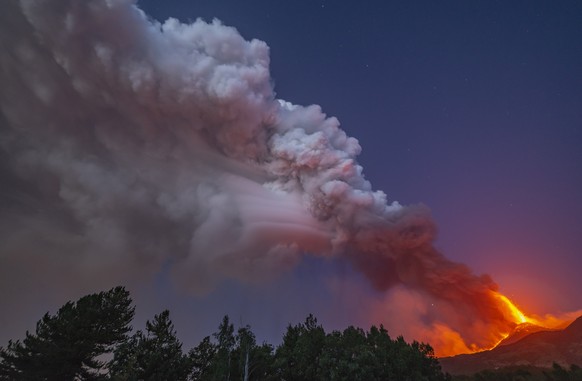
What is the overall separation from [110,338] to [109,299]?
162 inches

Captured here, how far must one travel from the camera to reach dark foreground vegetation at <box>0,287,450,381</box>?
33.9 m

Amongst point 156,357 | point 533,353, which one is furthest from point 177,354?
point 533,353

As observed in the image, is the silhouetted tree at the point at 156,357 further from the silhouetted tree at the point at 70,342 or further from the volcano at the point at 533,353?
the volcano at the point at 533,353

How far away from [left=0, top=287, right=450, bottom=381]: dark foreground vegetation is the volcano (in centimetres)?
10633

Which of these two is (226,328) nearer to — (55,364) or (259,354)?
(259,354)

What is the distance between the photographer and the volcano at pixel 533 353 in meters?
129

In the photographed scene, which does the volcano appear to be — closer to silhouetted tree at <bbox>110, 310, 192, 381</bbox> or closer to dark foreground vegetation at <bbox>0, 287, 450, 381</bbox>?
dark foreground vegetation at <bbox>0, 287, 450, 381</bbox>

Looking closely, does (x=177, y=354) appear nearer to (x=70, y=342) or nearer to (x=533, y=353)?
(x=70, y=342)

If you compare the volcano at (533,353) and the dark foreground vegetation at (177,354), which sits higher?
the volcano at (533,353)

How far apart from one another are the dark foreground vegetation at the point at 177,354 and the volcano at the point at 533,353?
10633 cm

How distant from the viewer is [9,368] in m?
34.2

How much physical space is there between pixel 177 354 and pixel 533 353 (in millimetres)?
148625

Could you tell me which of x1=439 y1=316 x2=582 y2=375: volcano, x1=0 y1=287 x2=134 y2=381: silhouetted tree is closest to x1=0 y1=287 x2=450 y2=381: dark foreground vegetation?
x1=0 y1=287 x2=134 y2=381: silhouetted tree

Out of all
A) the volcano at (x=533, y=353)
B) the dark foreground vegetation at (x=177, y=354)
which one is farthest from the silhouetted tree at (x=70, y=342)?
the volcano at (x=533, y=353)
